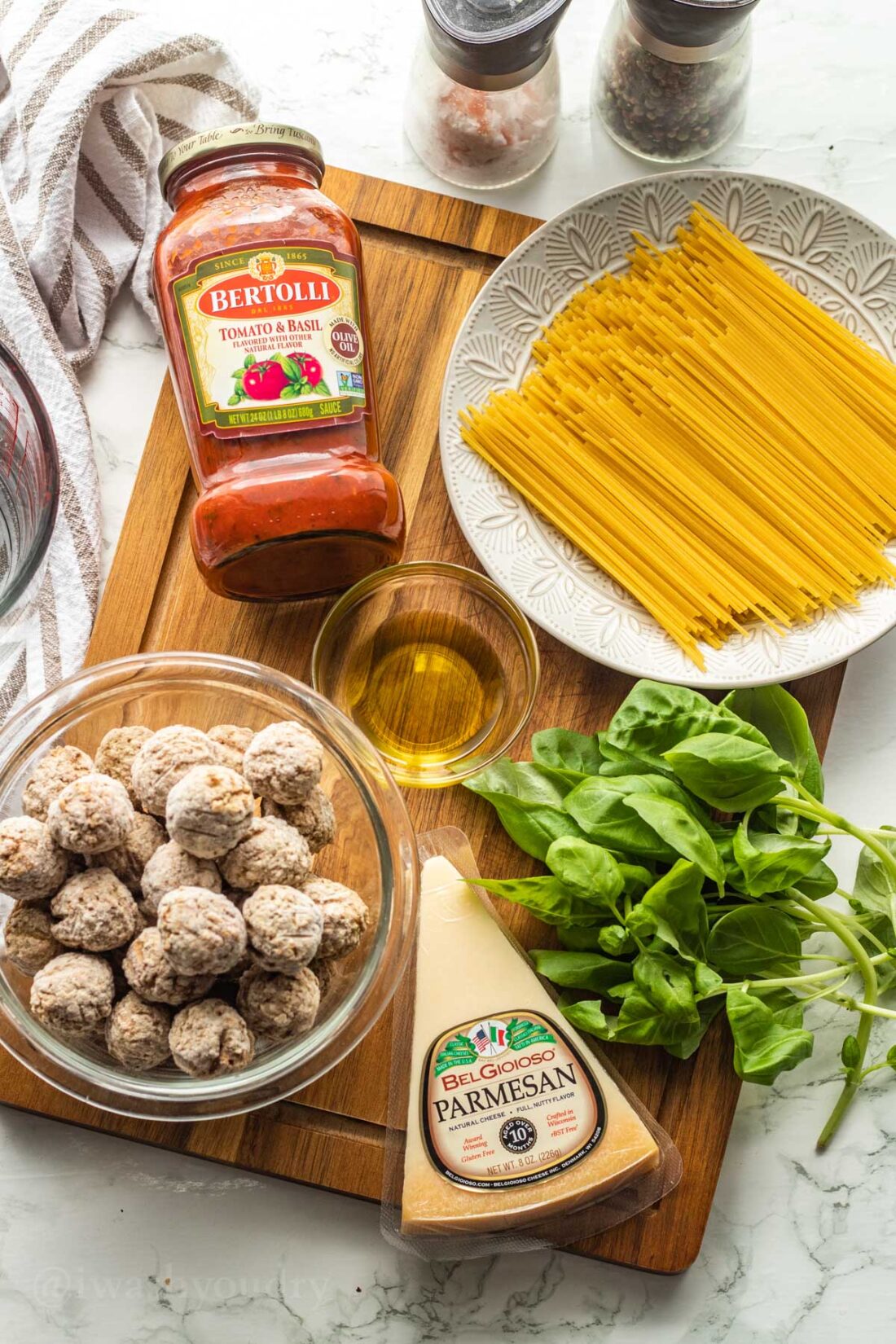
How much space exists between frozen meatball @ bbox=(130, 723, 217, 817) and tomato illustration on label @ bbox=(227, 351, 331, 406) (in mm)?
382

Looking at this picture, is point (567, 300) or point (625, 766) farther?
point (567, 300)

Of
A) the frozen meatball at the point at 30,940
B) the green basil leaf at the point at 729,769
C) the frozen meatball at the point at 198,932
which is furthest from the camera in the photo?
the green basil leaf at the point at 729,769

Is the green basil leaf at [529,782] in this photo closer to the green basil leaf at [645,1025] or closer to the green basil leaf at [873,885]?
the green basil leaf at [645,1025]

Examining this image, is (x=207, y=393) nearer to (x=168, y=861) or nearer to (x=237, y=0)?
(x=168, y=861)

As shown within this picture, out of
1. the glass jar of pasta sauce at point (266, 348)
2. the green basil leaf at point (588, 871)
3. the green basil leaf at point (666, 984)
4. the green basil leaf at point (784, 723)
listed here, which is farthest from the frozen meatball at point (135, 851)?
the green basil leaf at point (784, 723)

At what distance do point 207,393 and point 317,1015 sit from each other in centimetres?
66

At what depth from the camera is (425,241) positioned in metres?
1.40

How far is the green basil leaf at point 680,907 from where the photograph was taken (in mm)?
1158

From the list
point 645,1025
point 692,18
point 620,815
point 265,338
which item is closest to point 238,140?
point 265,338

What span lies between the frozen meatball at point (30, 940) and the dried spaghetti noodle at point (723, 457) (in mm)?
713

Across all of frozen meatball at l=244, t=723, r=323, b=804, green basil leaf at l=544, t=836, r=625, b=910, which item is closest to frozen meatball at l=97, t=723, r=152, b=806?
frozen meatball at l=244, t=723, r=323, b=804

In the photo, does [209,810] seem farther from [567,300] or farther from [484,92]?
[484,92]

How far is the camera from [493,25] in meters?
1.18

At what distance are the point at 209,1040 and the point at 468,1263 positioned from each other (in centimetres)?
60
